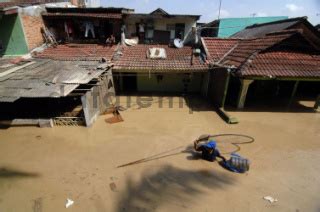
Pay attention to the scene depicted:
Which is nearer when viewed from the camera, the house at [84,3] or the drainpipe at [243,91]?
the drainpipe at [243,91]

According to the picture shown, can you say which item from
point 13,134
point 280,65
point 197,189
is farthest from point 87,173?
point 280,65

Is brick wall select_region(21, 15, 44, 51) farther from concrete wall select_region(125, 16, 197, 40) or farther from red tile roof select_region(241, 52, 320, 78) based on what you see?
red tile roof select_region(241, 52, 320, 78)

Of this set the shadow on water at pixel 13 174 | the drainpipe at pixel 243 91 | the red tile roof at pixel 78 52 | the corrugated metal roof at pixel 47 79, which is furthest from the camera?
the red tile roof at pixel 78 52

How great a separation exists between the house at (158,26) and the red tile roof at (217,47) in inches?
93.2

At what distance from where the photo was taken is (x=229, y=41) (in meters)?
15.2

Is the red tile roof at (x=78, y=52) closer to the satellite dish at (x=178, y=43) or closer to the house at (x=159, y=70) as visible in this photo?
the house at (x=159, y=70)

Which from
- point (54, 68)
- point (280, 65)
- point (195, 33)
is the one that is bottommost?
point (54, 68)

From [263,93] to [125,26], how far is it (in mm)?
12682

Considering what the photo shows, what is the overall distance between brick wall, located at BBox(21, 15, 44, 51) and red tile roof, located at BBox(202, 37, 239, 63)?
1301 cm

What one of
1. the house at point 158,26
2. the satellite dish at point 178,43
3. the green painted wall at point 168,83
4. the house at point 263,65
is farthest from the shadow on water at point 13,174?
the satellite dish at point 178,43

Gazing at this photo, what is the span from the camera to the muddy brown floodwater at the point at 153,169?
6012 millimetres

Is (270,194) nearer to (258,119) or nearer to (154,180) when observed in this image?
(154,180)

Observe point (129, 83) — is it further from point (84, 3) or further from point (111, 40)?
point (84, 3)

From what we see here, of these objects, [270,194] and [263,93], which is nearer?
[270,194]
